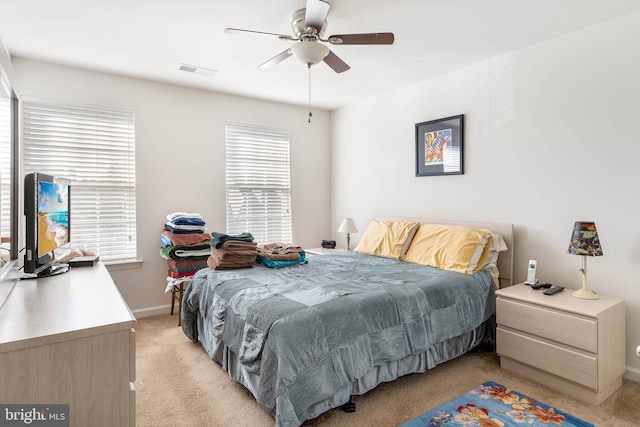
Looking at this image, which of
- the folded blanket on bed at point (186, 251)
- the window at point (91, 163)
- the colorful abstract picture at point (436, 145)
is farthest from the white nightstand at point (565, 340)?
the window at point (91, 163)

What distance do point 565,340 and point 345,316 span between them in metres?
1.47

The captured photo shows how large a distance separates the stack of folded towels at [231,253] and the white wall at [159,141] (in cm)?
123

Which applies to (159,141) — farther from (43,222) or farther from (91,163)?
(43,222)

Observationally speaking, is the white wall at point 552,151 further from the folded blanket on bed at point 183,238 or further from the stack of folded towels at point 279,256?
the folded blanket on bed at point 183,238

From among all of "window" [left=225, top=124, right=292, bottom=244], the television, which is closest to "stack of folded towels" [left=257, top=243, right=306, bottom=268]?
"window" [left=225, top=124, right=292, bottom=244]

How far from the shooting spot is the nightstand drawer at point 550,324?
7.20ft

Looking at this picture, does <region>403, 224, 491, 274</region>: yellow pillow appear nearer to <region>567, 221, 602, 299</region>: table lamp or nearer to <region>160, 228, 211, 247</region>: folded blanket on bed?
<region>567, 221, 602, 299</region>: table lamp

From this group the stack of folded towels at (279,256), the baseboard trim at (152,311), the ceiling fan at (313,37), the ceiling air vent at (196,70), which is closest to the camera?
the ceiling fan at (313,37)

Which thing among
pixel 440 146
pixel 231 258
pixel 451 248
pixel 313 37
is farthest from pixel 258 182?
pixel 451 248

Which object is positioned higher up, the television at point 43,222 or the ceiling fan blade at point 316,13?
the ceiling fan blade at point 316,13

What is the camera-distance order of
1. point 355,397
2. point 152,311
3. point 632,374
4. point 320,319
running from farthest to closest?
1. point 152,311
2. point 632,374
3. point 355,397
4. point 320,319

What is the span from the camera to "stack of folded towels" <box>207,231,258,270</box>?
2941 mm

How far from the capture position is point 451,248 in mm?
3111

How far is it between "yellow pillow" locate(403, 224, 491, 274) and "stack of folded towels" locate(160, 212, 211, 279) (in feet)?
6.84
